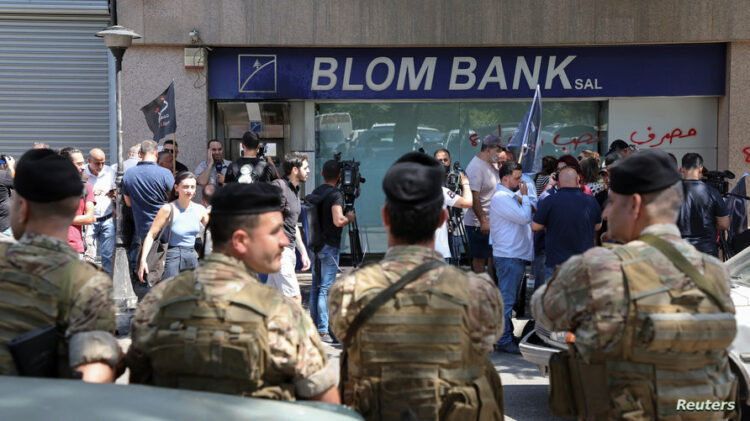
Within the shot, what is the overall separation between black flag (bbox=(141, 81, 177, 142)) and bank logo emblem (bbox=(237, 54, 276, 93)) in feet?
9.67

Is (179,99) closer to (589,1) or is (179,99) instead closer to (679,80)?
(589,1)

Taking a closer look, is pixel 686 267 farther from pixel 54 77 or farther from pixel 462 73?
pixel 54 77

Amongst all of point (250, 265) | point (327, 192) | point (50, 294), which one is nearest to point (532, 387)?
point (327, 192)

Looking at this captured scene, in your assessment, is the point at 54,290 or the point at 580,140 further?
the point at 580,140

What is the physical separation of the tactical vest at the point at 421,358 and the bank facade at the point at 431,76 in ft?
36.1

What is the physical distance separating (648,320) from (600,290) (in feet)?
0.63

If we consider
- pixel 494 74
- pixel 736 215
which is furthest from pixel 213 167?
pixel 736 215

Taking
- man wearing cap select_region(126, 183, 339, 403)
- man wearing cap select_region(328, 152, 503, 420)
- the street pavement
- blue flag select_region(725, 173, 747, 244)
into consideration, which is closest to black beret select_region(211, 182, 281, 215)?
man wearing cap select_region(126, 183, 339, 403)

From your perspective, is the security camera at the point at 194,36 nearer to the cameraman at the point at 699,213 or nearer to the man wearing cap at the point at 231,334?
the cameraman at the point at 699,213

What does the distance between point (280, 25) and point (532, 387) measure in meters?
8.49

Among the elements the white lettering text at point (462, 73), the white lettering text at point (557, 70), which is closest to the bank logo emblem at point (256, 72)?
the white lettering text at point (462, 73)

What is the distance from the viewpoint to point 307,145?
1403 centimetres

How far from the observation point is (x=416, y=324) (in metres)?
2.93

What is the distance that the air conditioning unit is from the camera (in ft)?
43.8
